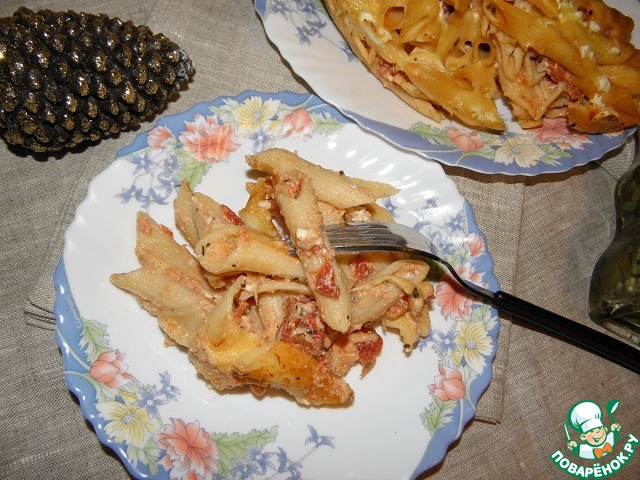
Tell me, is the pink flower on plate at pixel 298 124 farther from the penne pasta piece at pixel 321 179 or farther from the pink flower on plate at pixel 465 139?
the pink flower on plate at pixel 465 139

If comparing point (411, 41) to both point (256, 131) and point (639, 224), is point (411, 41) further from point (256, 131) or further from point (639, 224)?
point (639, 224)

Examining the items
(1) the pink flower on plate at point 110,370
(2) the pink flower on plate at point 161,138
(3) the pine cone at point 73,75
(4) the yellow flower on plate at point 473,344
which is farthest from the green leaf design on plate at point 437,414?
(3) the pine cone at point 73,75

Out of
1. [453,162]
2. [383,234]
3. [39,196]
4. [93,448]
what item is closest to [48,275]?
[39,196]

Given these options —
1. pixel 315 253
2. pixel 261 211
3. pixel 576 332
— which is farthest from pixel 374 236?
pixel 576 332

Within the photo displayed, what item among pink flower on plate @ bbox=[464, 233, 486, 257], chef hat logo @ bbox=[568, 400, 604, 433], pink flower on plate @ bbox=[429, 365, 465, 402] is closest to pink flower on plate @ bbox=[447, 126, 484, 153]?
pink flower on plate @ bbox=[464, 233, 486, 257]

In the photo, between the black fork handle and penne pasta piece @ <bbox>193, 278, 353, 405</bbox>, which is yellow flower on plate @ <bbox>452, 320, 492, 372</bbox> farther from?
penne pasta piece @ <bbox>193, 278, 353, 405</bbox>

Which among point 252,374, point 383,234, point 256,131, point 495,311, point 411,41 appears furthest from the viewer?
point 411,41
